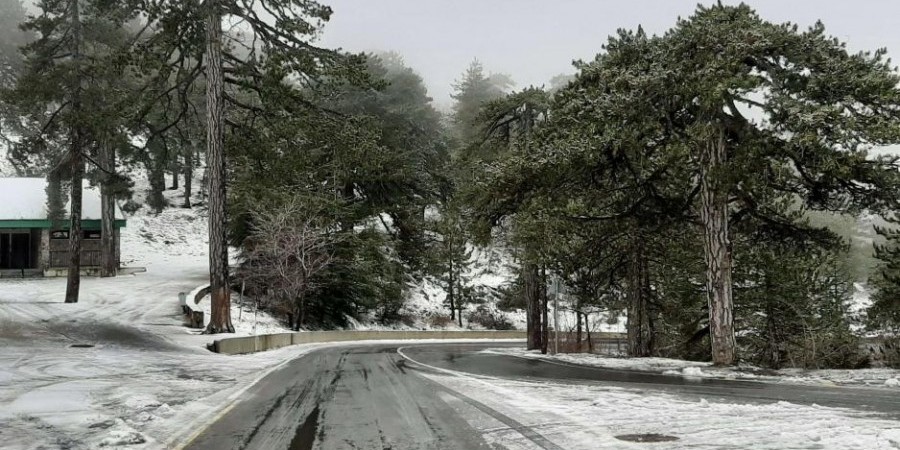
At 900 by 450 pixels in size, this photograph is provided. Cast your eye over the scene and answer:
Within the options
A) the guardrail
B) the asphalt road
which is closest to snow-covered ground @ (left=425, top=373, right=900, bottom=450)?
the asphalt road

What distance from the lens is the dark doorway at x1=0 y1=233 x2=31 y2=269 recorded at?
4206 centimetres

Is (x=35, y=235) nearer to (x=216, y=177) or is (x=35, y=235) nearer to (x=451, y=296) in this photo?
(x=216, y=177)

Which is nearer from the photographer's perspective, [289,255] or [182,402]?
[182,402]

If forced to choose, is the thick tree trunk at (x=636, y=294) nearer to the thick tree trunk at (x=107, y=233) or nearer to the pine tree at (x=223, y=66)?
the pine tree at (x=223, y=66)

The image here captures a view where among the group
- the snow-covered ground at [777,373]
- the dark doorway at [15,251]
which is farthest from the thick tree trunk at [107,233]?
the snow-covered ground at [777,373]

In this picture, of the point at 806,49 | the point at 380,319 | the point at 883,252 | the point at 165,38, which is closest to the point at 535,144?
the point at 806,49

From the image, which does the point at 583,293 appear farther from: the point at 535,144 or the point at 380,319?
the point at 380,319

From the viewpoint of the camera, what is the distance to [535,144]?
1739 cm

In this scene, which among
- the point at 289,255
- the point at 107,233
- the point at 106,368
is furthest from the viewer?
the point at 107,233

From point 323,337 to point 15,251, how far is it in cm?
2266

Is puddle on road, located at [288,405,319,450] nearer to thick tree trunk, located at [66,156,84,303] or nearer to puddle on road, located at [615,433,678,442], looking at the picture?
puddle on road, located at [615,433,678,442]

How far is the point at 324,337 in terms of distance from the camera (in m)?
36.7

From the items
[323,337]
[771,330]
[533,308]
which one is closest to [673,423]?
[771,330]

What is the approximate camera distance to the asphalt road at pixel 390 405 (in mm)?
7238
